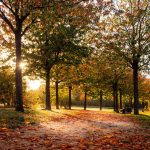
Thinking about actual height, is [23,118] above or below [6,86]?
below

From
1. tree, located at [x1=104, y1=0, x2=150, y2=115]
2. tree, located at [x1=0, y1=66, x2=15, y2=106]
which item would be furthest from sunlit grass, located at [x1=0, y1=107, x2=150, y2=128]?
tree, located at [x1=0, y1=66, x2=15, y2=106]

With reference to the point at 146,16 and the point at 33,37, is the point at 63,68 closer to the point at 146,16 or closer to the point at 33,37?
the point at 33,37

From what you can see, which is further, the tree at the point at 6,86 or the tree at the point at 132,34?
the tree at the point at 6,86

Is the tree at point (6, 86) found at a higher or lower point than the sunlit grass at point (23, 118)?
higher

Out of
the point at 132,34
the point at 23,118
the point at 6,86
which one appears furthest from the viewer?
the point at 6,86

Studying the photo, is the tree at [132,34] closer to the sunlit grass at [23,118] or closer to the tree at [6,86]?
the sunlit grass at [23,118]

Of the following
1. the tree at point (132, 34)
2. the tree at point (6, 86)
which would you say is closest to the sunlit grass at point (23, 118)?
the tree at point (132, 34)

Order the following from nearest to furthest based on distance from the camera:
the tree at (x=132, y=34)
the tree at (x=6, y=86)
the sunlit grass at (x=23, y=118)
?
the sunlit grass at (x=23, y=118) → the tree at (x=132, y=34) → the tree at (x=6, y=86)

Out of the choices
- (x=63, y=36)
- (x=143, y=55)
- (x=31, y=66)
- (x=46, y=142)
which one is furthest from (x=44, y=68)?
(x=46, y=142)

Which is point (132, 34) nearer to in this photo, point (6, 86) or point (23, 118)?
point (23, 118)

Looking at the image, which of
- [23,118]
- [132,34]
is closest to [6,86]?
[132,34]

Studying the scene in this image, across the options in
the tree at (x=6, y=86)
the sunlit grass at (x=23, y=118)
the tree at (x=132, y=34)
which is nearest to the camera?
the sunlit grass at (x=23, y=118)

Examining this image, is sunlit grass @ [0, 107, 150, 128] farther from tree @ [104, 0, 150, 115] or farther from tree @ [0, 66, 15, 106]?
tree @ [0, 66, 15, 106]

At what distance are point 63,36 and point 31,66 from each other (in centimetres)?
524
